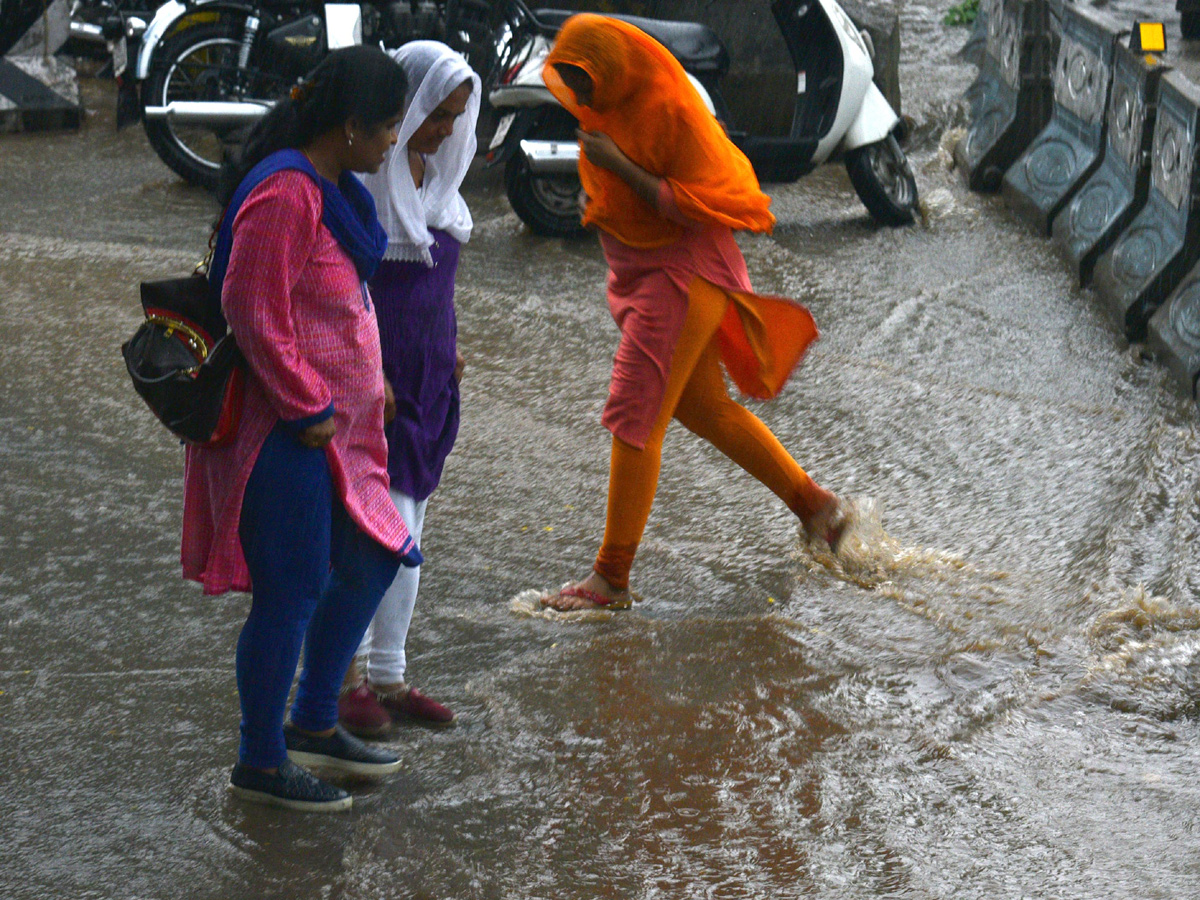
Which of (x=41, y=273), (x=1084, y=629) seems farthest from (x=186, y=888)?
(x=41, y=273)

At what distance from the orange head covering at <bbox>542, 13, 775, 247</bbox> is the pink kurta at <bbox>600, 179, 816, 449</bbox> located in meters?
0.05

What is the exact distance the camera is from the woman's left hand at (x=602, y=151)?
384cm

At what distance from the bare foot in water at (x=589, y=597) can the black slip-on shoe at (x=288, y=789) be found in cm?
119

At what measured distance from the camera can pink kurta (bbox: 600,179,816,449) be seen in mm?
3920

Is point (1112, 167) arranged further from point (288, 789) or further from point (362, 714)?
point (288, 789)

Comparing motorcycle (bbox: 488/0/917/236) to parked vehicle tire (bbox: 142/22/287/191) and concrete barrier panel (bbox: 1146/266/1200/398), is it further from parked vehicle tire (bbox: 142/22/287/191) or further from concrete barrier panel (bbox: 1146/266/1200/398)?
concrete barrier panel (bbox: 1146/266/1200/398)

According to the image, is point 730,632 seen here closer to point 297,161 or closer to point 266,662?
point 266,662

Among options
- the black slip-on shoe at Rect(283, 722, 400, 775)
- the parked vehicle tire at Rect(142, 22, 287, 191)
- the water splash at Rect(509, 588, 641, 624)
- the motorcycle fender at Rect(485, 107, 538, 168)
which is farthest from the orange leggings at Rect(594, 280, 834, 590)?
the parked vehicle tire at Rect(142, 22, 287, 191)

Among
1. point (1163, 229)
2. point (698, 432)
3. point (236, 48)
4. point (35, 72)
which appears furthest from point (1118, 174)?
point (35, 72)

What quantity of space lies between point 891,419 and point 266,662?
10.7ft

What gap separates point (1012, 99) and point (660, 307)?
565cm

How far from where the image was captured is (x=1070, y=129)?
315 inches

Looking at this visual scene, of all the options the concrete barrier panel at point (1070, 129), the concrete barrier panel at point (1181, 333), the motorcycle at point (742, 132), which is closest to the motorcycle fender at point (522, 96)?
the motorcycle at point (742, 132)

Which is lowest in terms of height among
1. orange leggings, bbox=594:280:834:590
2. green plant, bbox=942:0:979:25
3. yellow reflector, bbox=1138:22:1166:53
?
orange leggings, bbox=594:280:834:590
